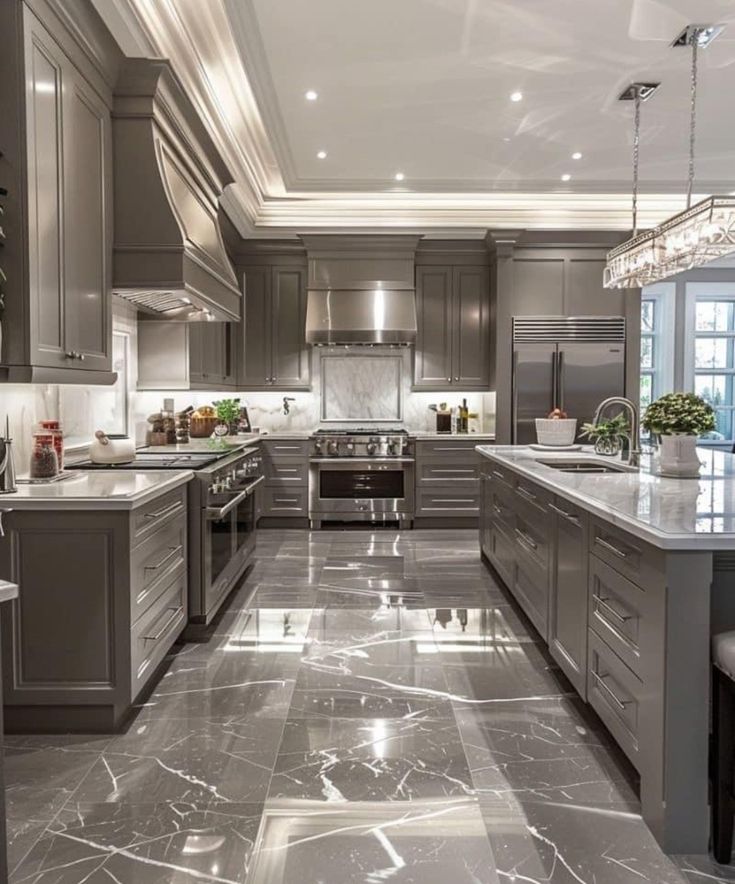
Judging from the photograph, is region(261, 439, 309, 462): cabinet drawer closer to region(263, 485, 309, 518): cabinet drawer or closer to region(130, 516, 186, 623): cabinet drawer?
region(263, 485, 309, 518): cabinet drawer

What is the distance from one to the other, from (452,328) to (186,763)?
5.43 meters

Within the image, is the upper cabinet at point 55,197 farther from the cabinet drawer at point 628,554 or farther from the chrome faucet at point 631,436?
the chrome faucet at point 631,436

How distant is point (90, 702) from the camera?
262 centimetres

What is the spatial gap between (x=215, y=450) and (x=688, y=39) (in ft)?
11.5

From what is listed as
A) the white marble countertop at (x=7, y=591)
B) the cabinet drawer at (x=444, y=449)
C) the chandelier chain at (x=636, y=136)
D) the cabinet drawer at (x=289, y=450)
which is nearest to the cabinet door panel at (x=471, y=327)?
the cabinet drawer at (x=444, y=449)

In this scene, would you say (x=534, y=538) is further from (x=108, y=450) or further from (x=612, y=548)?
(x=108, y=450)

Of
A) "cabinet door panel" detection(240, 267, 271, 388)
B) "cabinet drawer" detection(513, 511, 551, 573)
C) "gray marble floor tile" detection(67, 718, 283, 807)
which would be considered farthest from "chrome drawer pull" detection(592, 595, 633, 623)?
"cabinet door panel" detection(240, 267, 271, 388)

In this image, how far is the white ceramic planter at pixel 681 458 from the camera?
126 inches

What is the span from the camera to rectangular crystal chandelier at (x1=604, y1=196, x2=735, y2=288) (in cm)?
338

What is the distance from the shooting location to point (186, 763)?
7.92 feet

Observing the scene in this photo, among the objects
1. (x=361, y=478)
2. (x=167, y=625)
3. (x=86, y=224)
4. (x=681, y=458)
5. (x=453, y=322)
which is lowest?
(x=167, y=625)

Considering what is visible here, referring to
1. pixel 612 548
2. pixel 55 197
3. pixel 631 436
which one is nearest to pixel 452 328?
pixel 631 436

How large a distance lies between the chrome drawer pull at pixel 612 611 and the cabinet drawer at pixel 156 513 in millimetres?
1753

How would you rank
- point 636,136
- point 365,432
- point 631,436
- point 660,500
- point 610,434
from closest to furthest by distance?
point 660,500
point 631,436
point 610,434
point 636,136
point 365,432
